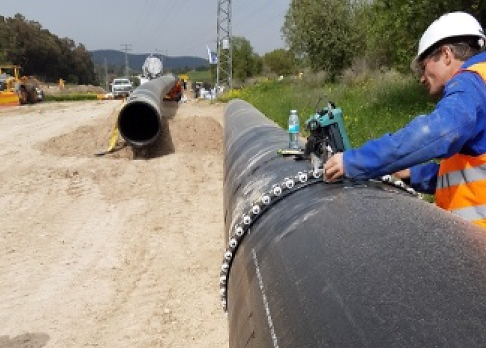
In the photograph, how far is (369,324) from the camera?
4.68ft

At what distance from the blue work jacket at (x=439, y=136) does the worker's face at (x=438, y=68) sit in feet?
0.39

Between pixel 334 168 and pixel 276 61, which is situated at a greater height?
pixel 334 168

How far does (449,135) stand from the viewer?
225cm

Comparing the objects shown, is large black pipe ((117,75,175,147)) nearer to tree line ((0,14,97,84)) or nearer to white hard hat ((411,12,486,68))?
white hard hat ((411,12,486,68))

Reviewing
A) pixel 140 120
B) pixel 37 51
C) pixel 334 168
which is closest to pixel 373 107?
pixel 140 120

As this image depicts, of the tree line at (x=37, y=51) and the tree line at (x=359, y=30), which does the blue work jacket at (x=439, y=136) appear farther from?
the tree line at (x=37, y=51)

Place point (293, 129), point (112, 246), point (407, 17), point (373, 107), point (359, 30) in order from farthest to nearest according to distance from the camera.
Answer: point (359, 30) → point (373, 107) → point (407, 17) → point (112, 246) → point (293, 129)

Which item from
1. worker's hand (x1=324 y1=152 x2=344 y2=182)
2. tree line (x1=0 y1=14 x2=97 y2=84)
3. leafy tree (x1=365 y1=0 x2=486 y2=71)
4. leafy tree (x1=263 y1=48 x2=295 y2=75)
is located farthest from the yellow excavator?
leafy tree (x1=263 y1=48 x2=295 y2=75)

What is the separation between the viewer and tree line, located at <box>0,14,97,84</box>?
6625cm

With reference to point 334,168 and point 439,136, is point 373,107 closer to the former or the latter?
point 334,168

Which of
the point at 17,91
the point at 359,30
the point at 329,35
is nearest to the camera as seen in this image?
the point at 17,91

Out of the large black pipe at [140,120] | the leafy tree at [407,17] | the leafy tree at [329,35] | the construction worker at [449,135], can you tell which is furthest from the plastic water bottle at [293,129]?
the leafy tree at [329,35]

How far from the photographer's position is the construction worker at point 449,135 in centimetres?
226

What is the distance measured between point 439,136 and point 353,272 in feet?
2.82
